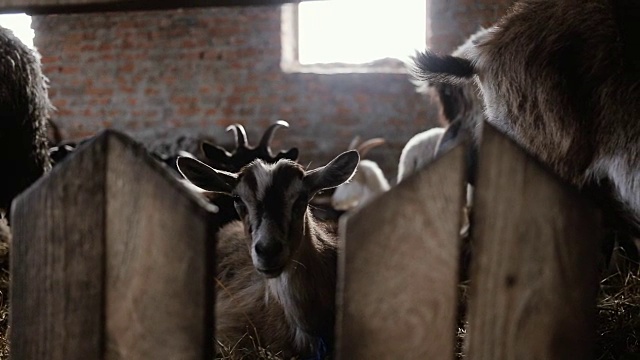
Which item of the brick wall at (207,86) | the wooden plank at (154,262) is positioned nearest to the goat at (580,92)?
the wooden plank at (154,262)

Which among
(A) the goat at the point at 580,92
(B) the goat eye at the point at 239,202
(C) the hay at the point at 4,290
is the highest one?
(A) the goat at the point at 580,92

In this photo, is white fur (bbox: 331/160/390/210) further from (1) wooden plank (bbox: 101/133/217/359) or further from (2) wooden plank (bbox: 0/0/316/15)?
(1) wooden plank (bbox: 101/133/217/359)

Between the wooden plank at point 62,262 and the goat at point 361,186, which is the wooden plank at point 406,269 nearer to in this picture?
the wooden plank at point 62,262

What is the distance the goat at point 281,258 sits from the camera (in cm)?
252

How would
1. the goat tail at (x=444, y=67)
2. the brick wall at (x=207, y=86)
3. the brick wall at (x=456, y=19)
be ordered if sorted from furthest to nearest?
the brick wall at (x=207, y=86) < the brick wall at (x=456, y=19) < the goat tail at (x=444, y=67)

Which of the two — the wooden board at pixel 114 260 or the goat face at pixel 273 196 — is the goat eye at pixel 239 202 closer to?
the goat face at pixel 273 196

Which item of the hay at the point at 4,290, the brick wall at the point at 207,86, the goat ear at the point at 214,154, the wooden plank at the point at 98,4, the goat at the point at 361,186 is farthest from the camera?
the brick wall at the point at 207,86

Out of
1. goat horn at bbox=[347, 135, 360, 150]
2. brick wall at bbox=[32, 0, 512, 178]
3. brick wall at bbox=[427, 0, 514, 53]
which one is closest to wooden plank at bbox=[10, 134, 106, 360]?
goat horn at bbox=[347, 135, 360, 150]

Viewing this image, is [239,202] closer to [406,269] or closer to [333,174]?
[333,174]

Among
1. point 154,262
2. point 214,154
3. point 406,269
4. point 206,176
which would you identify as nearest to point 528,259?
point 406,269

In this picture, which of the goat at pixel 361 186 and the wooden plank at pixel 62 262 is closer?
the wooden plank at pixel 62 262

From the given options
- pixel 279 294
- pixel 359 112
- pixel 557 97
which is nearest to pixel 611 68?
pixel 557 97

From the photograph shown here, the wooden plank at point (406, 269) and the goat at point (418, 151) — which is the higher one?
the wooden plank at point (406, 269)

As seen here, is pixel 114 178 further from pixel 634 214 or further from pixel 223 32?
pixel 223 32
